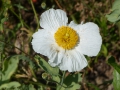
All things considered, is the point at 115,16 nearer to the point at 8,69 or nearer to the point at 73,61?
the point at 73,61

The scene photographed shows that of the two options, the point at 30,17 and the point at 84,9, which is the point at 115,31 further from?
the point at 30,17

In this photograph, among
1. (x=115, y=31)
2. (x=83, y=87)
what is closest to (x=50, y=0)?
(x=115, y=31)

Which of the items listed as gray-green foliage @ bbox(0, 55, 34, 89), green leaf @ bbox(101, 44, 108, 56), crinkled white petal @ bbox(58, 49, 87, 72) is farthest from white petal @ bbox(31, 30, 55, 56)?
green leaf @ bbox(101, 44, 108, 56)

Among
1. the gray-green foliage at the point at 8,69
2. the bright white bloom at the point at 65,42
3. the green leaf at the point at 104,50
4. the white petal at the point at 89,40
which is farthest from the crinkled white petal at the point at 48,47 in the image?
the green leaf at the point at 104,50

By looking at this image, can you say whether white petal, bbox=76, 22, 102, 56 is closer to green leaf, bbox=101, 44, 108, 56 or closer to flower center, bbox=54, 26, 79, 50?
flower center, bbox=54, 26, 79, 50

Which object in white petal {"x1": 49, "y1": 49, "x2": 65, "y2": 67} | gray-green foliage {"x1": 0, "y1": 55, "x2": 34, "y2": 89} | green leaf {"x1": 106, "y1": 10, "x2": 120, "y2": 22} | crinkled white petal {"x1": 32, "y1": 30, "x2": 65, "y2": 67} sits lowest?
gray-green foliage {"x1": 0, "y1": 55, "x2": 34, "y2": 89}

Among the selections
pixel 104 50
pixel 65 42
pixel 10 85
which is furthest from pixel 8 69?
pixel 104 50
